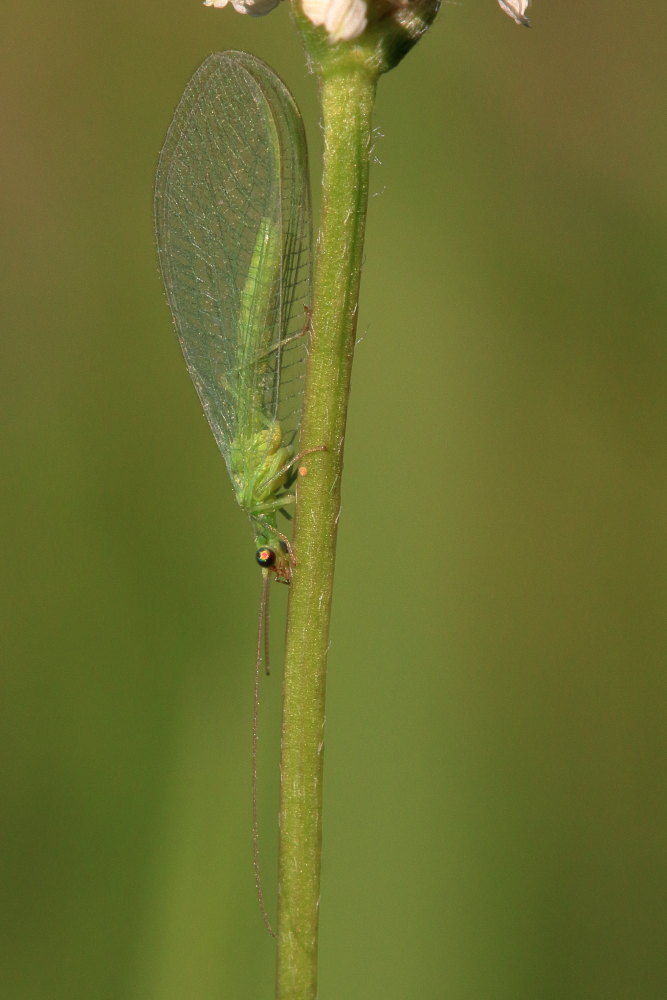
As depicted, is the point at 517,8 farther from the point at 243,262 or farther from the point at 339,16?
the point at 243,262

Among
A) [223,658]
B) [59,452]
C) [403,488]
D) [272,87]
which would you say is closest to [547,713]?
[403,488]

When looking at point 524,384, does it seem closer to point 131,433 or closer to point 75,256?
point 131,433

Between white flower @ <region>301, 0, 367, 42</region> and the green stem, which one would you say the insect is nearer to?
white flower @ <region>301, 0, 367, 42</region>

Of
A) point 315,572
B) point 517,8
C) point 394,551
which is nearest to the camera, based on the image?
point 315,572

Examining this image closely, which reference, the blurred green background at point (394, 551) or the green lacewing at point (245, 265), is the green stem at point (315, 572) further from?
the blurred green background at point (394, 551)

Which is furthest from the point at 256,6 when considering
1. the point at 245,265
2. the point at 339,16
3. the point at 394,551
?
the point at 394,551

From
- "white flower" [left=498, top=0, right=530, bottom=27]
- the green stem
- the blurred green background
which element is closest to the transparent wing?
the blurred green background
